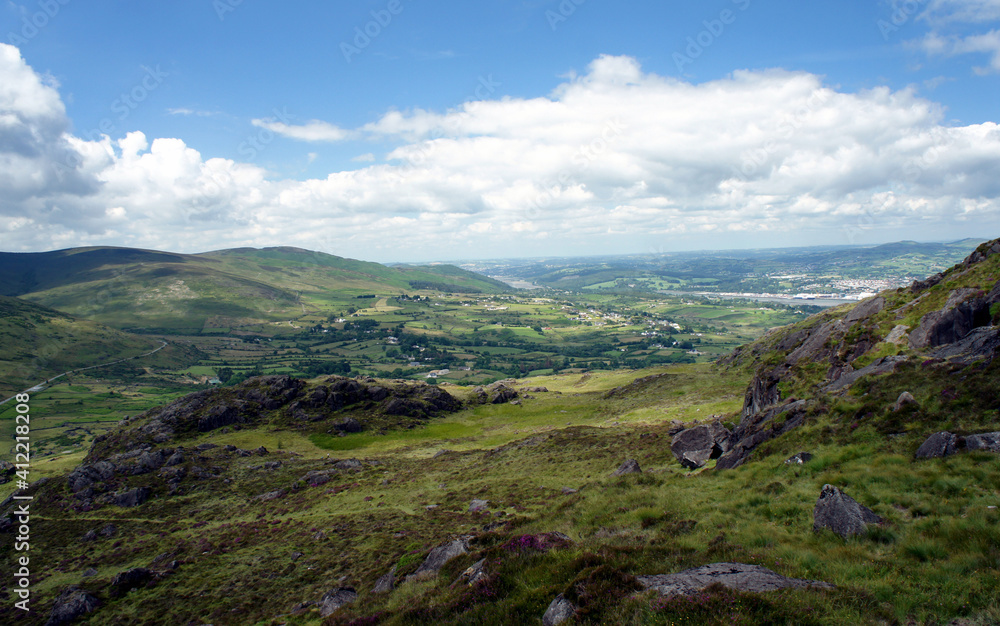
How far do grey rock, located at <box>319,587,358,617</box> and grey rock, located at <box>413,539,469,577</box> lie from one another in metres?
4.65

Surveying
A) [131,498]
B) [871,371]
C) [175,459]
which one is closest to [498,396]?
[175,459]

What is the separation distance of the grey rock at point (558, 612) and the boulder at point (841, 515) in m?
9.80

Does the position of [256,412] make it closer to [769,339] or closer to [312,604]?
[312,604]

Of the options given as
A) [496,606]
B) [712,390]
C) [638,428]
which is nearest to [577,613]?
[496,606]

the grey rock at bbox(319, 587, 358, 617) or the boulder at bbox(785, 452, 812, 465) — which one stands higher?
the boulder at bbox(785, 452, 812, 465)

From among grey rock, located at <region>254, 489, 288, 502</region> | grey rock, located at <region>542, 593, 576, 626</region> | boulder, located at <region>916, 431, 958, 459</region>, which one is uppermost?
boulder, located at <region>916, 431, 958, 459</region>

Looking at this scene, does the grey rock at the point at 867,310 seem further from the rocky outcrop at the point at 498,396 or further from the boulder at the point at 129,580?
the rocky outcrop at the point at 498,396

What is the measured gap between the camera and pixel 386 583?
76.2 ft

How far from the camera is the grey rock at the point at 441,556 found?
69.6ft

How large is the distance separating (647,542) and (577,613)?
6.28 metres

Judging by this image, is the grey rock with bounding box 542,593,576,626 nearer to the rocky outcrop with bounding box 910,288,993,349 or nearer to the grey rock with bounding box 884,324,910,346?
the rocky outcrop with bounding box 910,288,993,349

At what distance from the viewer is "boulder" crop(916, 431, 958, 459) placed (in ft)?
56.2

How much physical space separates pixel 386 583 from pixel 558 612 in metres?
14.8

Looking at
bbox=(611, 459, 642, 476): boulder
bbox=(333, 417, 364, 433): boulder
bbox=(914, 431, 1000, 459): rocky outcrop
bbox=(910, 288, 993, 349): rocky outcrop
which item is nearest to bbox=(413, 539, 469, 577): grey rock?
bbox=(611, 459, 642, 476): boulder
